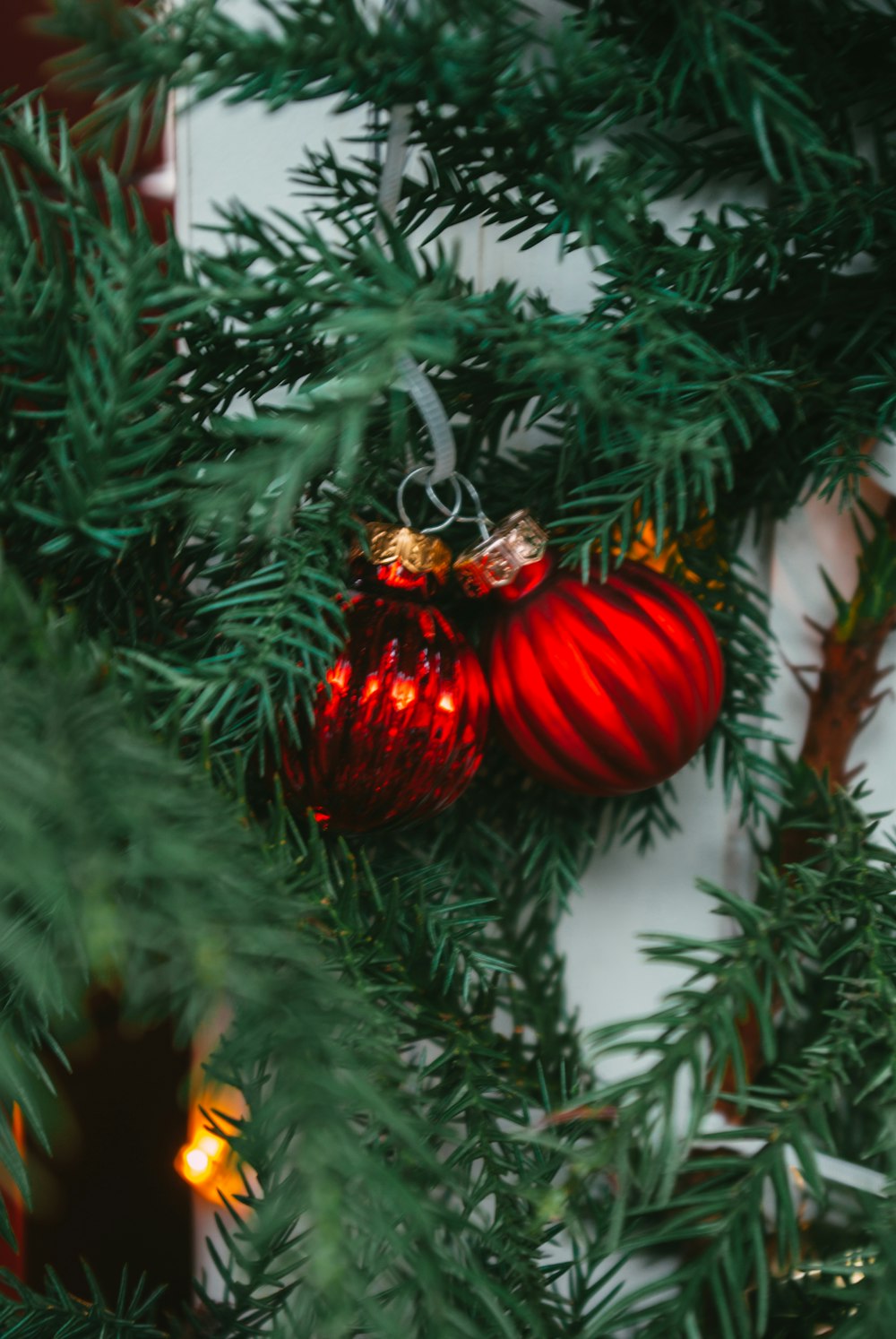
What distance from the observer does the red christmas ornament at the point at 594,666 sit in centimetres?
29

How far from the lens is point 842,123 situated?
0.31 meters

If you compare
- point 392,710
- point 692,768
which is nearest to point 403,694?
point 392,710

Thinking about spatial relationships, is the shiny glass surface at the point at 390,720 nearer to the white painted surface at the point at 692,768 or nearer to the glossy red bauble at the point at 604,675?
the glossy red bauble at the point at 604,675

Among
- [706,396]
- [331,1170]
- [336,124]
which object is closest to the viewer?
[331,1170]

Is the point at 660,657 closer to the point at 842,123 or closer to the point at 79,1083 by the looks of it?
the point at 842,123

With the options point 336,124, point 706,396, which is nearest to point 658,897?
point 706,396

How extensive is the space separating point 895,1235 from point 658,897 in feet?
0.65

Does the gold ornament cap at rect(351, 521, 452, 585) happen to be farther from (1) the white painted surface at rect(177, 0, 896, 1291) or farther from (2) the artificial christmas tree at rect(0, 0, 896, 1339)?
(1) the white painted surface at rect(177, 0, 896, 1291)

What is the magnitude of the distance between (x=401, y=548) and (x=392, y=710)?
5 centimetres

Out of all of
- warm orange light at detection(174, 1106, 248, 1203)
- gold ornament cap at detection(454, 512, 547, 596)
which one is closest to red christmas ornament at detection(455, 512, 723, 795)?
gold ornament cap at detection(454, 512, 547, 596)

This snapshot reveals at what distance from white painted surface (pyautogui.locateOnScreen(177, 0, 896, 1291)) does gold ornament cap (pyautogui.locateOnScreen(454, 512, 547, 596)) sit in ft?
0.40

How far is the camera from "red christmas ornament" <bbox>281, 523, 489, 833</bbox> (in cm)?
28

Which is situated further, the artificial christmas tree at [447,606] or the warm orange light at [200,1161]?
the warm orange light at [200,1161]

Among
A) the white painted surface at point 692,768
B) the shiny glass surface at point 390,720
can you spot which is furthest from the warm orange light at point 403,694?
the white painted surface at point 692,768
